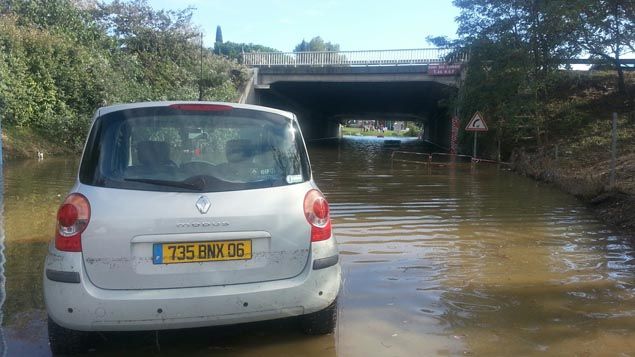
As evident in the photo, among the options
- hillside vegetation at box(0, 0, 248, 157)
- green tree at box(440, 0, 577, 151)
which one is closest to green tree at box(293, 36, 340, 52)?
hillside vegetation at box(0, 0, 248, 157)

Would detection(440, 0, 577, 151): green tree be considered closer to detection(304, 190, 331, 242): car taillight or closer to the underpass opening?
the underpass opening

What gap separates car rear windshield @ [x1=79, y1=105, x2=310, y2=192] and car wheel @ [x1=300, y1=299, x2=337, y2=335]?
91cm

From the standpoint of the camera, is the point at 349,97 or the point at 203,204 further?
the point at 349,97

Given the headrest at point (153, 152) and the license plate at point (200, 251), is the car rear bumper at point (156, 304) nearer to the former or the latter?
the license plate at point (200, 251)

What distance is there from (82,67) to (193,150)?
21.7 meters

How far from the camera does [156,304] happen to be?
9.90ft

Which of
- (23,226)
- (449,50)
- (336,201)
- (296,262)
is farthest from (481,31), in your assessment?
(296,262)

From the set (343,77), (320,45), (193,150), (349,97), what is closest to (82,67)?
(343,77)

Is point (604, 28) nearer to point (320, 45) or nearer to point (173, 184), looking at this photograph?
point (173, 184)

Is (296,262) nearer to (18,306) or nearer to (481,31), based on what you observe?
(18,306)

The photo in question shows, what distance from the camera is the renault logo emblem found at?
10.3ft

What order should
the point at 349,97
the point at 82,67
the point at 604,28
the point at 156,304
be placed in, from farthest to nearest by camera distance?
1. the point at 349,97
2. the point at 82,67
3. the point at 604,28
4. the point at 156,304

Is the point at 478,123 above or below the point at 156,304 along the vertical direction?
above

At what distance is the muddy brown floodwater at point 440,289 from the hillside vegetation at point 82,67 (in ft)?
32.0
